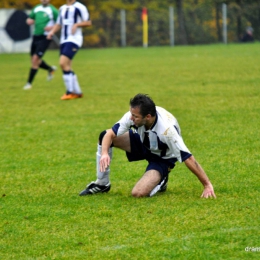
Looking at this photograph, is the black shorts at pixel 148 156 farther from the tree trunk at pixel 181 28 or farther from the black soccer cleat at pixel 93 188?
the tree trunk at pixel 181 28

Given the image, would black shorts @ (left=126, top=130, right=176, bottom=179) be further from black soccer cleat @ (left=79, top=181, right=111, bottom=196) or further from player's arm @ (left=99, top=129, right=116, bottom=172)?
black soccer cleat @ (left=79, top=181, right=111, bottom=196)

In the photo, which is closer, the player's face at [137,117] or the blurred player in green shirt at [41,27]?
the player's face at [137,117]

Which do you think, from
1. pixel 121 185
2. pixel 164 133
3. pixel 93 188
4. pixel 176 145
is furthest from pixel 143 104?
pixel 121 185

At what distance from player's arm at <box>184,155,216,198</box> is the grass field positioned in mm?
131

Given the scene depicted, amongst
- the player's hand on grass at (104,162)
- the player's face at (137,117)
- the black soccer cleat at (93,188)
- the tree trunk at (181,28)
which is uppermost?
the player's face at (137,117)

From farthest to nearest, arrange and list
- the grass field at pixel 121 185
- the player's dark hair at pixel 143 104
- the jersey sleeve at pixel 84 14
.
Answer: the jersey sleeve at pixel 84 14
the player's dark hair at pixel 143 104
the grass field at pixel 121 185

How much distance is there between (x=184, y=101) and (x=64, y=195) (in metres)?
6.55

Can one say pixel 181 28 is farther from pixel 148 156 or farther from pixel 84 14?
pixel 148 156

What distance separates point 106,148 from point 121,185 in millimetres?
841

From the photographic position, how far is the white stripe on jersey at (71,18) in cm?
1376

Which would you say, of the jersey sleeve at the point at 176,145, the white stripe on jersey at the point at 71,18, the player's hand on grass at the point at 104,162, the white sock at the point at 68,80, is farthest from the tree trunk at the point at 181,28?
the player's hand on grass at the point at 104,162

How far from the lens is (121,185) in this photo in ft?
22.6

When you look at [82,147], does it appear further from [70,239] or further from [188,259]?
[188,259]

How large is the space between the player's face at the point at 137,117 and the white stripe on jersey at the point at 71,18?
26.6ft
